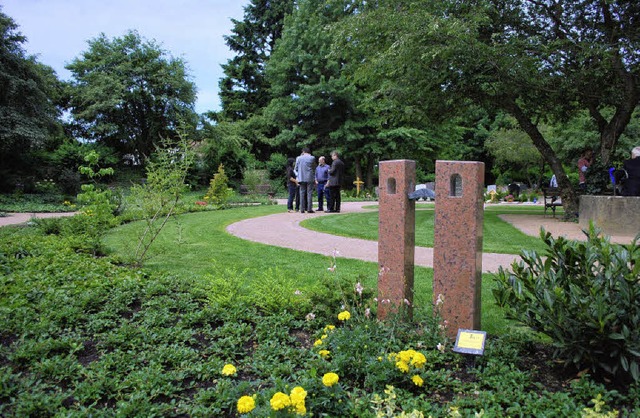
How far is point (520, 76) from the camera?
11.8 meters

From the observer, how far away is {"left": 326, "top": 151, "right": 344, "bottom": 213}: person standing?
46.7 feet

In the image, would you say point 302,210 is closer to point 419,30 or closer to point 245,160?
point 419,30

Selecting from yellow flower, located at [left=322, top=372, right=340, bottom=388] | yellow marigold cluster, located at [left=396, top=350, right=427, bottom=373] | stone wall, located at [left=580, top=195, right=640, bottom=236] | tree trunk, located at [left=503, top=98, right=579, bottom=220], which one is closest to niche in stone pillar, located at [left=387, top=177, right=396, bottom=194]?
yellow marigold cluster, located at [left=396, top=350, right=427, bottom=373]

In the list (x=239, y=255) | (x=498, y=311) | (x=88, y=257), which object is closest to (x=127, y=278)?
(x=88, y=257)

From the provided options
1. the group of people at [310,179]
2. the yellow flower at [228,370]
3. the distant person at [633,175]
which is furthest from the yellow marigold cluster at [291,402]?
the group of people at [310,179]

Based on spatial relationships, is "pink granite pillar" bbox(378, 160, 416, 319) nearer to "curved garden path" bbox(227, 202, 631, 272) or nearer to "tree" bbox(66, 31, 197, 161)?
"curved garden path" bbox(227, 202, 631, 272)

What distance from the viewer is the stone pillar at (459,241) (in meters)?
3.36

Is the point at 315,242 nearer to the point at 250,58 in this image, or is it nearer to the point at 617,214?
the point at 617,214

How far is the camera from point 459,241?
3426 mm

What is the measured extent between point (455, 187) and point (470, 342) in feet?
3.73

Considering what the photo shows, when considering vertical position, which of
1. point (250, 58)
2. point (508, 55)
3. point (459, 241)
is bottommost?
point (459, 241)

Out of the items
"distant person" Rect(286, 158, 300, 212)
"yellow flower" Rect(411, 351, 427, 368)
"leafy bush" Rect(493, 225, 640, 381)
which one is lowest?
"yellow flower" Rect(411, 351, 427, 368)

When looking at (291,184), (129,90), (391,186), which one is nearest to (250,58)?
(129,90)

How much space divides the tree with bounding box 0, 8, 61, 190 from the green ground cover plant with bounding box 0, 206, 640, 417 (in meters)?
19.6
